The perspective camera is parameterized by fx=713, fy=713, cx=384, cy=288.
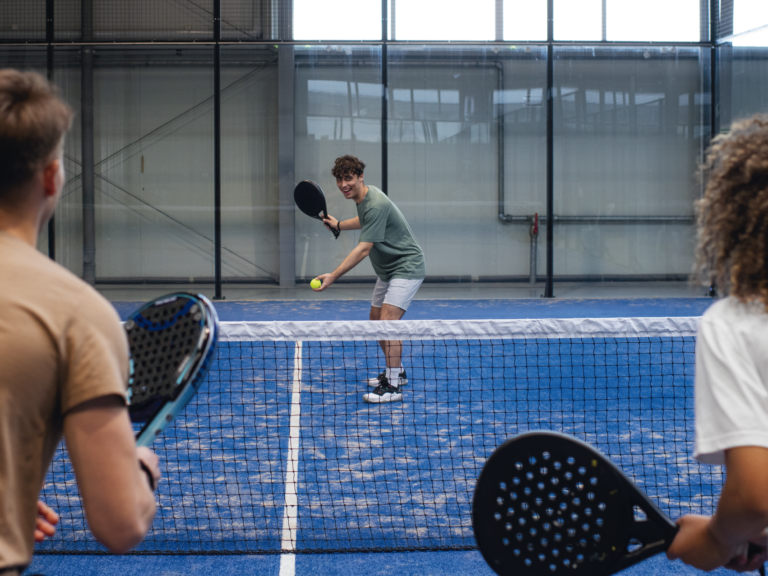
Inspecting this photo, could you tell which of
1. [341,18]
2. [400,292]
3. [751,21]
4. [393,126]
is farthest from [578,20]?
[400,292]

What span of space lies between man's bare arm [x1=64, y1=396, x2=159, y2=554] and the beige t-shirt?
22 millimetres

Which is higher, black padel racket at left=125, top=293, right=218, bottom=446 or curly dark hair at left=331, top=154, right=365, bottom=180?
curly dark hair at left=331, top=154, right=365, bottom=180

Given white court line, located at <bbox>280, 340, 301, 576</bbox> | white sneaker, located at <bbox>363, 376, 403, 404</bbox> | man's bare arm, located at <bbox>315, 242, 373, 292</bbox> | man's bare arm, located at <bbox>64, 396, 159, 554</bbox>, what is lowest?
white court line, located at <bbox>280, 340, 301, 576</bbox>

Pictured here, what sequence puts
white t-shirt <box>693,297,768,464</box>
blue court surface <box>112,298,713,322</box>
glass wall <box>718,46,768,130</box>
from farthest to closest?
glass wall <box>718,46,768,130</box>, blue court surface <box>112,298,713,322</box>, white t-shirt <box>693,297,768,464</box>

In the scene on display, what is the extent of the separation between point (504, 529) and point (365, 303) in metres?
8.66

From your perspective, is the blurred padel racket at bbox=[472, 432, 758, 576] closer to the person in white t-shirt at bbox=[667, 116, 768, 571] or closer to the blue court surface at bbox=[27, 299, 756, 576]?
the person in white t-shirt at bbox=[667, 116, 768, 571]

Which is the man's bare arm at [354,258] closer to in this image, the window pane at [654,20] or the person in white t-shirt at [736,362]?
the person in white t-shirt at [736,362]

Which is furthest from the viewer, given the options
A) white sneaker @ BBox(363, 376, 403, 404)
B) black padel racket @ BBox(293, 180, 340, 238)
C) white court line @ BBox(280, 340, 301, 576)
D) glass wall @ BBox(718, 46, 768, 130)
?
glass wall @ BBox(718, 46, 768, 130)

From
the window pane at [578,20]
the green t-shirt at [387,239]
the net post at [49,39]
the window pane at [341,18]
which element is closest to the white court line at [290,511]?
the green t-shirt at [387,239]

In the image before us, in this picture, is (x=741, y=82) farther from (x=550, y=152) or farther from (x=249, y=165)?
(x=249, y=165)

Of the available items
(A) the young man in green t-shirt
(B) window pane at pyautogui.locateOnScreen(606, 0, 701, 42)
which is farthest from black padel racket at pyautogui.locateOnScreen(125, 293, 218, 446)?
(B) window pane at pyautogui.locateOnScreen(606, 0, 701, 42)

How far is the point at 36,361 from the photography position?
846mm

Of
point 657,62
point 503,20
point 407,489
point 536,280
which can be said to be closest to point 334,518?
point 407,489

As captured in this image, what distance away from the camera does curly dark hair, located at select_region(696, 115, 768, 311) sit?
1.02 meters
